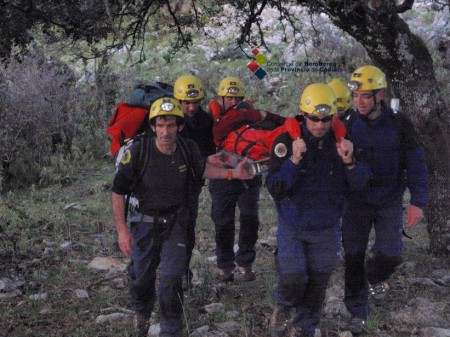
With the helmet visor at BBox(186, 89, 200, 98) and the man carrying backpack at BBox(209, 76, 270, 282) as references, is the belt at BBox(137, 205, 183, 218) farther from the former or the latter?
the man carrying backpack at BBox(209, 76, 270, 282)

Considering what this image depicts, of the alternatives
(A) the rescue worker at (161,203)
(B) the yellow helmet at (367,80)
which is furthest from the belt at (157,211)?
(B) the yellow helmet at (367,80)

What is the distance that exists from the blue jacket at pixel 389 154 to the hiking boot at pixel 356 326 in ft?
3.08

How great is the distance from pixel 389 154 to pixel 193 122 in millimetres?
1938

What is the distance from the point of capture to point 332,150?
15.2ft

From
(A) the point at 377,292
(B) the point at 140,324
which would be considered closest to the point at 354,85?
(A) the point at 377,292

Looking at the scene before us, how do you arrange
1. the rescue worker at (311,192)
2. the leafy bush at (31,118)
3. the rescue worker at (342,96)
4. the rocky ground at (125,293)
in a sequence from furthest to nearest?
the leafy bush at (31,118) → the rescue worker at (342,96) → the rocky ground at (125,293) → the rescue worker at (311,192)

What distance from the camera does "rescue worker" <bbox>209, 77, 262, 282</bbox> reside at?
667 centimetres

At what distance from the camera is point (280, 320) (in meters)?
5.08

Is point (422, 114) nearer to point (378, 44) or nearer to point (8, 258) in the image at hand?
point (378, 44)

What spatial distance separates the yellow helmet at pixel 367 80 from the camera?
5.23 meters

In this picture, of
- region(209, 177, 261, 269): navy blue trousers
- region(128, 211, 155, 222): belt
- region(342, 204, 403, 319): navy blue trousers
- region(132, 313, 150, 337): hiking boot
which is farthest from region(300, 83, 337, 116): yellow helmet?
region(209, 177, 261, 269): navy blue trousers

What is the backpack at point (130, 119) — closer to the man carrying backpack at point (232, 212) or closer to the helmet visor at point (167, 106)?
the helmet visor at point (167, 106)

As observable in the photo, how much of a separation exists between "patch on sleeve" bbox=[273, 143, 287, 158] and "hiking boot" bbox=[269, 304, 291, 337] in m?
1.20

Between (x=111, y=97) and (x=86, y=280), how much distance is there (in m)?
9.47
